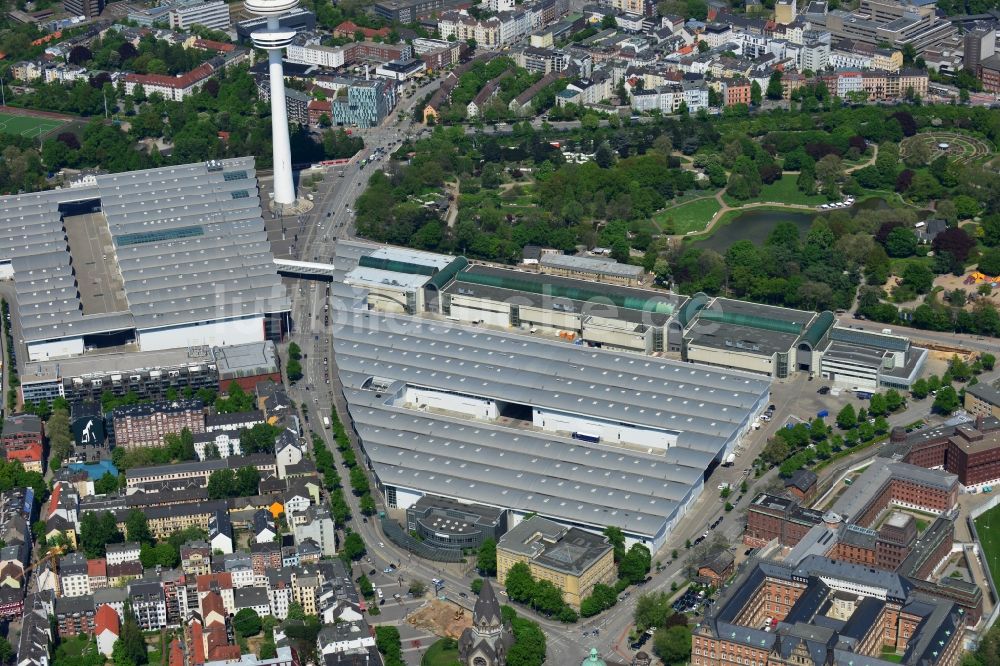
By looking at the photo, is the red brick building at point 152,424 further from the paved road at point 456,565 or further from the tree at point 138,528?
the tree at point 138,528

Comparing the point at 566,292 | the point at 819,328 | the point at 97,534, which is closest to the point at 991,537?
the point at 819,328

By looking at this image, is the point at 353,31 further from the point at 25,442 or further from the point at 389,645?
the point at 389,645

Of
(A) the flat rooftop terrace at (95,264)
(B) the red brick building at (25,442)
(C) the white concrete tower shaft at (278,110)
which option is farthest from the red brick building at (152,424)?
(C) the white concrete tower shaft at (278,110)

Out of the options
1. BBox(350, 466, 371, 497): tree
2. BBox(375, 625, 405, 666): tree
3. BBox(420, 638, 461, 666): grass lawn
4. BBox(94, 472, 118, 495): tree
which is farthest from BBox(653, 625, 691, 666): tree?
BBox(94, 472, 118, 495): tree

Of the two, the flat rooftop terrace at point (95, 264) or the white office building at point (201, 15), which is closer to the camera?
the flat rooftop terrace at point (95, 264)

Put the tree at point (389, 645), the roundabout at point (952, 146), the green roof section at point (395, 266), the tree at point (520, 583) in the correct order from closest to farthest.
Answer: the tree at point (389, 645) → the tree at point (520, 583) → the green roof section at point (395, 266) → the roundabout at point (952, 146)

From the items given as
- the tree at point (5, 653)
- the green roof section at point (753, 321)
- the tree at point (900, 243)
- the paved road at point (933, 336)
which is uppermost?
the green roof section at point (753, 321)
